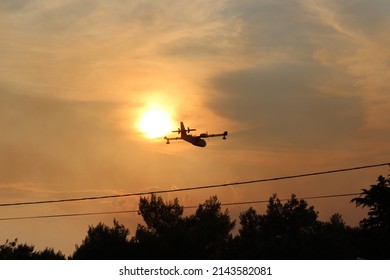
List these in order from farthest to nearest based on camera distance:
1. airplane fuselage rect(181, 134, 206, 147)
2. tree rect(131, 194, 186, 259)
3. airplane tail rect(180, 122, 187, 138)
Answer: tree rect(131, 194, 186, 259), airplane tail rect(180, 122, 187, 138), airplane fuselage rect(181, 134, 206, 147)

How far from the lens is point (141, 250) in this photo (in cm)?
13225

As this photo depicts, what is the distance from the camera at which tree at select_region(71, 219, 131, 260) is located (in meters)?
133

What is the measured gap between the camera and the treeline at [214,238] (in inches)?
5315

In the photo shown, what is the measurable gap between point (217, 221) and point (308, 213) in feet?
66.4

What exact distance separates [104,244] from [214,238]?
24.9 meters

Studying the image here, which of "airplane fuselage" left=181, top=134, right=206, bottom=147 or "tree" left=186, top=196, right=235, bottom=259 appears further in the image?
"tree" left=186, top=196, right=235, bottom=259

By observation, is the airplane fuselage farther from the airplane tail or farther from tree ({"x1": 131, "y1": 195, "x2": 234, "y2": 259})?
tree ({"x1": 131, "y1": 195, "x2": 234, "y2": 259})

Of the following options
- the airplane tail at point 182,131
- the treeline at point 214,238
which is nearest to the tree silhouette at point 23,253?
the treeline at point 214,238

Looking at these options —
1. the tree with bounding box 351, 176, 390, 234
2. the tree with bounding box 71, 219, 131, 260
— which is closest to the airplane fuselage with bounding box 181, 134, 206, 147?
the tree with bounding box 351, 176, 390, 234

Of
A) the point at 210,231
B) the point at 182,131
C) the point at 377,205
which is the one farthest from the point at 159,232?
the point at 377,205

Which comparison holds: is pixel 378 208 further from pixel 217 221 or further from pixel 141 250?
pixel 217 221
